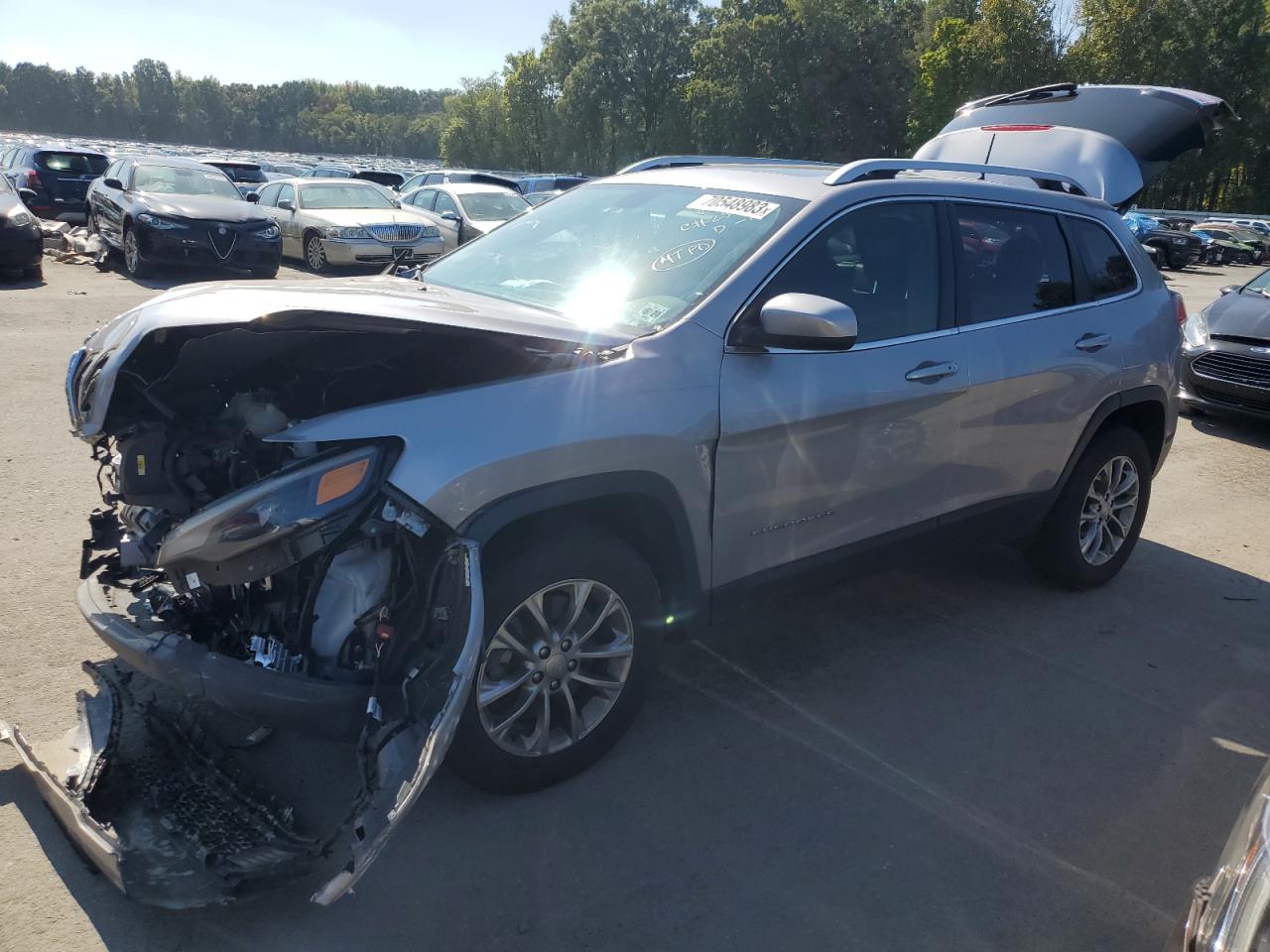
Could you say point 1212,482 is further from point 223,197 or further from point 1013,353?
point 223,197

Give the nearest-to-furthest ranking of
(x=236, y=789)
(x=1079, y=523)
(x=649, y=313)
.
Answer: (x=236, y=789)
(x=649, y=313)
(x=1079, y=523)

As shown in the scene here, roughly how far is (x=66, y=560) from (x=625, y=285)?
294cm

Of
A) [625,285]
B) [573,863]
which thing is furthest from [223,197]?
[573,863]

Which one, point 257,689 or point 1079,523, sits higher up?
point 257,689

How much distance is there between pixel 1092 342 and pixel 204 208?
477 inches

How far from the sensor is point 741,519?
3447 mm

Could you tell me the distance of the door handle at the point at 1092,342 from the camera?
15.2 feet

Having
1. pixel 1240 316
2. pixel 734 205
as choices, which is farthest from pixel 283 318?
pixel 1240 316

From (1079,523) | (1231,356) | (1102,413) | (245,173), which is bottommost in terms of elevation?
(1079,523)

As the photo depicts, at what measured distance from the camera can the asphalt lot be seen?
2705mm

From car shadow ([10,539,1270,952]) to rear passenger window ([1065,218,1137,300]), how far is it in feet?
5.47

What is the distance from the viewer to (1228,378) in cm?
897

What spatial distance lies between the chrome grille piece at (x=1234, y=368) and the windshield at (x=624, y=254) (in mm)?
6970

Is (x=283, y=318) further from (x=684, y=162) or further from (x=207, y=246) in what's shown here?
(x=207, y=246)
